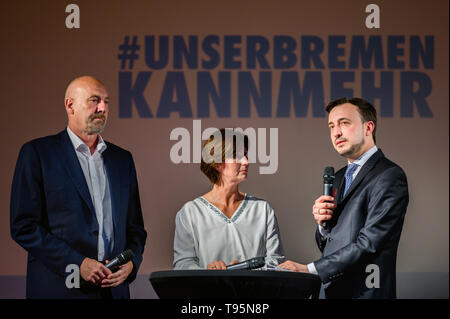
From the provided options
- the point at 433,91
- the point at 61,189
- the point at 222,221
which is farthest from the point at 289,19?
the point at 61,189

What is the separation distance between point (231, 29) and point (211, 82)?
1.52 feet

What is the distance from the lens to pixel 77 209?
4.86 metres

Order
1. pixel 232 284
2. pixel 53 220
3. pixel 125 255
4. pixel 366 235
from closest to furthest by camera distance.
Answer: pixel 232 284 → pixel 366 235 → pixel 125 255 → pixel 53 220

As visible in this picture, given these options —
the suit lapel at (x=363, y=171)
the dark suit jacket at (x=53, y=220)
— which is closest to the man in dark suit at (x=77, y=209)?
the dark suit jacket at (x=53, y=220)

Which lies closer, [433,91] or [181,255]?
[181,255]

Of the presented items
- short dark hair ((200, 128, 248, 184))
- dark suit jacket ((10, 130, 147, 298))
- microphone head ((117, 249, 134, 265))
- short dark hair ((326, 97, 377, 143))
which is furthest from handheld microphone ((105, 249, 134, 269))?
short dark hair ((326, 97, 377, 143))

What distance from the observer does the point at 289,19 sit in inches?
236

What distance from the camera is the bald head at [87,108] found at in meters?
5.06

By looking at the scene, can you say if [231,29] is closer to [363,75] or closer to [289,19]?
[289,19]

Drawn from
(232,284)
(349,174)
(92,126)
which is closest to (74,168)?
(92,126)

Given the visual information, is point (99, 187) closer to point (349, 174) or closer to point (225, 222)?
point (225, 222)

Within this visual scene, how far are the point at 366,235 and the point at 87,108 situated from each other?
2.03 meters

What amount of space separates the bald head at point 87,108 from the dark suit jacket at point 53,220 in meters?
0.20
